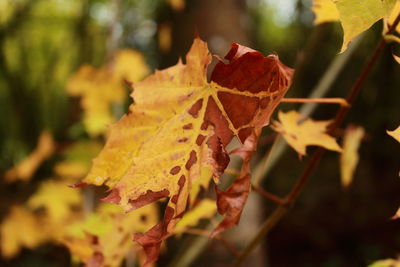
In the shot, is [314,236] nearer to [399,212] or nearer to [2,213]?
[2,213]

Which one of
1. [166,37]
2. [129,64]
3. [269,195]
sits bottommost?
[129,64]

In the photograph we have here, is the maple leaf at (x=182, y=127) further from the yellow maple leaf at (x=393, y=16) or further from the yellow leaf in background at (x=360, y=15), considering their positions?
the yellow maple leaf at (x=393, y=16)

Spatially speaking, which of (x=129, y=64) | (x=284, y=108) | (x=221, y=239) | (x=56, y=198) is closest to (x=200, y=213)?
(x=221, y=239)

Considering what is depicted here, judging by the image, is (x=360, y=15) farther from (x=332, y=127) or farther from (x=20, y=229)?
(x=20, y=229)

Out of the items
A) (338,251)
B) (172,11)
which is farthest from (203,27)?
(338,251)

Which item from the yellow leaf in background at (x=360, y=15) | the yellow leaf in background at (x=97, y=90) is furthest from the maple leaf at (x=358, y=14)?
the yellow leaf in background at (x=97, y=90)

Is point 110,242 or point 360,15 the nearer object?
point 360,15
